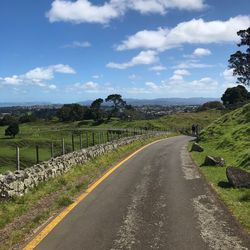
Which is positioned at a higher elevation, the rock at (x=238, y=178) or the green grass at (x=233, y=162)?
the rock at (x=238, y=178)

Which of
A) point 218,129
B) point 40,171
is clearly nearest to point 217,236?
point 40,171

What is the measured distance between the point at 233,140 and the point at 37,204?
2003 centimetres

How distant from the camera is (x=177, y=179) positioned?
15289 mm

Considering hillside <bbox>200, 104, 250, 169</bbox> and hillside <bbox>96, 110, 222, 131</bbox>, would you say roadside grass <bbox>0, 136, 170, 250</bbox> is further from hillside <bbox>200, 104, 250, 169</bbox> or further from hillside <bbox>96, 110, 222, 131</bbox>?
hillside <bbox>96, 110, 222, 131</bbox>

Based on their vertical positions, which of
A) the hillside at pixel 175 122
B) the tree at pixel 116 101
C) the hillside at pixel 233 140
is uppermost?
the tree at pixel 116 101

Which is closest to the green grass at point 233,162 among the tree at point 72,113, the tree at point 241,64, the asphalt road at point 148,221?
the asphalt road at point 148,221

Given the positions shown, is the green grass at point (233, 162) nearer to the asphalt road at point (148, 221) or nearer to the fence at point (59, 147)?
the asphalt road at point (148, 221)

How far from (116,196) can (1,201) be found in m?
3.12

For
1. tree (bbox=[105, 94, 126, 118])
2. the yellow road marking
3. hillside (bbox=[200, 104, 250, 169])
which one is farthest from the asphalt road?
tree (bbox=[105, 94, 126, 118])

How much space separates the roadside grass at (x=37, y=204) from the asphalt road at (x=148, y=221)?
546mm

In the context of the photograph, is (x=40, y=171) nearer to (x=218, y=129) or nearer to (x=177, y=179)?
(x=177, y=179)

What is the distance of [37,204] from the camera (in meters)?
11.1

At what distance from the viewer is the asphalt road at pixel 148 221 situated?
7.47 meters

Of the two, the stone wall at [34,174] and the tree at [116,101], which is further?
the tree at [116,101]
